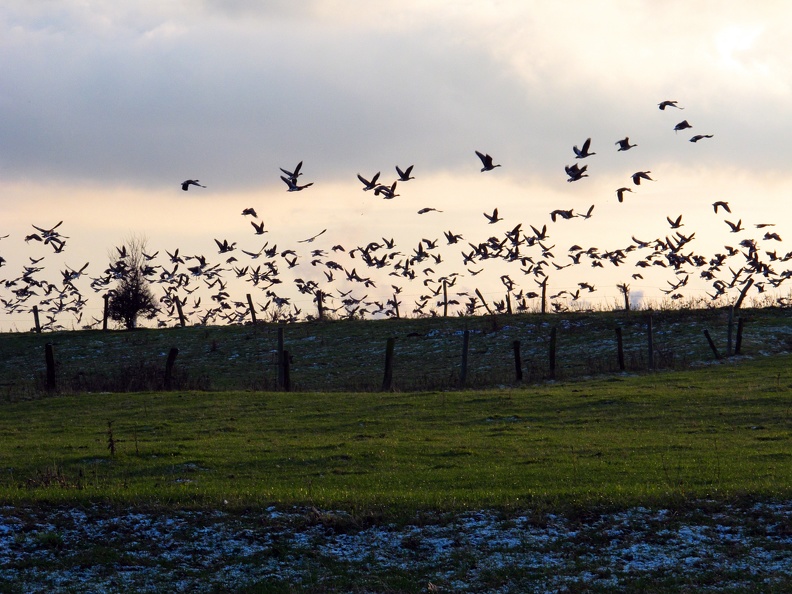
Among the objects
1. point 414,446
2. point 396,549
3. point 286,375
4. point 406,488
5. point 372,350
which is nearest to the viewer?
point 396,549

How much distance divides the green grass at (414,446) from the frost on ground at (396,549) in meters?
0.70

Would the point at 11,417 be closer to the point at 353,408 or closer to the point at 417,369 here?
the point at 353,408

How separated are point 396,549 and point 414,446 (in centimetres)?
934

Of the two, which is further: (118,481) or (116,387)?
(116,387)

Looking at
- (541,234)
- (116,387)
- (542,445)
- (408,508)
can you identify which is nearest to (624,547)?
(408,508)

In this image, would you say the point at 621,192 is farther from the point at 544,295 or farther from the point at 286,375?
the point at 544,295

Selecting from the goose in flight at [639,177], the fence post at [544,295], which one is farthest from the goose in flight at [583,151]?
the fence post at [544,295]

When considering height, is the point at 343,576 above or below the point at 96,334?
below

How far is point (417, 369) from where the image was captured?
5166cm

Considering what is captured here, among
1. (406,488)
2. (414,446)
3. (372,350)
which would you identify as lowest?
(406,488)

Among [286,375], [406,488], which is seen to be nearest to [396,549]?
[406,488]

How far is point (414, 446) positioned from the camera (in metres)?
22.8

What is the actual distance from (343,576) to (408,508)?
2.44 meters

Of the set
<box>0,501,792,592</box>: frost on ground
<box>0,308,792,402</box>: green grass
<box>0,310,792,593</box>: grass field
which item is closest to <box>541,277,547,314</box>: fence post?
<box>0,308,792,402</box>: green grass
